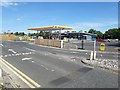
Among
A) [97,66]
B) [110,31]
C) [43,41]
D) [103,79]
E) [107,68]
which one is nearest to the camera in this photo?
[103,79]

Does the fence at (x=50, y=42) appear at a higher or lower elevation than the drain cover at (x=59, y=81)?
higher

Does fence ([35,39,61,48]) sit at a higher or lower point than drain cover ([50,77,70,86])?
higher

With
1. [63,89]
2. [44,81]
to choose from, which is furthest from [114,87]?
[44,81]

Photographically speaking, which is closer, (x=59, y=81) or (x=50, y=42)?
(x=59, y=81)

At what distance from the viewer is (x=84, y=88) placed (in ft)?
26.6

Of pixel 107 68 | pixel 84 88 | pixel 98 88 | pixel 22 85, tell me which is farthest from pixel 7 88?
pixel 107 68

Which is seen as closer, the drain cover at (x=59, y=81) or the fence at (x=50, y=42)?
the drain cover at (x=59, y=81)

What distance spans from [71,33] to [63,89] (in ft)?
414

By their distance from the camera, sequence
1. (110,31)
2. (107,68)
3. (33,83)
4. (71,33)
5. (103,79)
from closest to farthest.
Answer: (33,83), (103,79), (107,68), (71,33), (110,31)

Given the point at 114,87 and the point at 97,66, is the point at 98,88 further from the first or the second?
the point at 97,66

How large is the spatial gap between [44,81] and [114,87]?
3099mm

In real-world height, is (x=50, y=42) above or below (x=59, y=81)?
above

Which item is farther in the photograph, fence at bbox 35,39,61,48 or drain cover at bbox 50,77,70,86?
fence at bbox 35,39,61,48

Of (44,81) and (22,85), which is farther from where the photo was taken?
(44,81)
